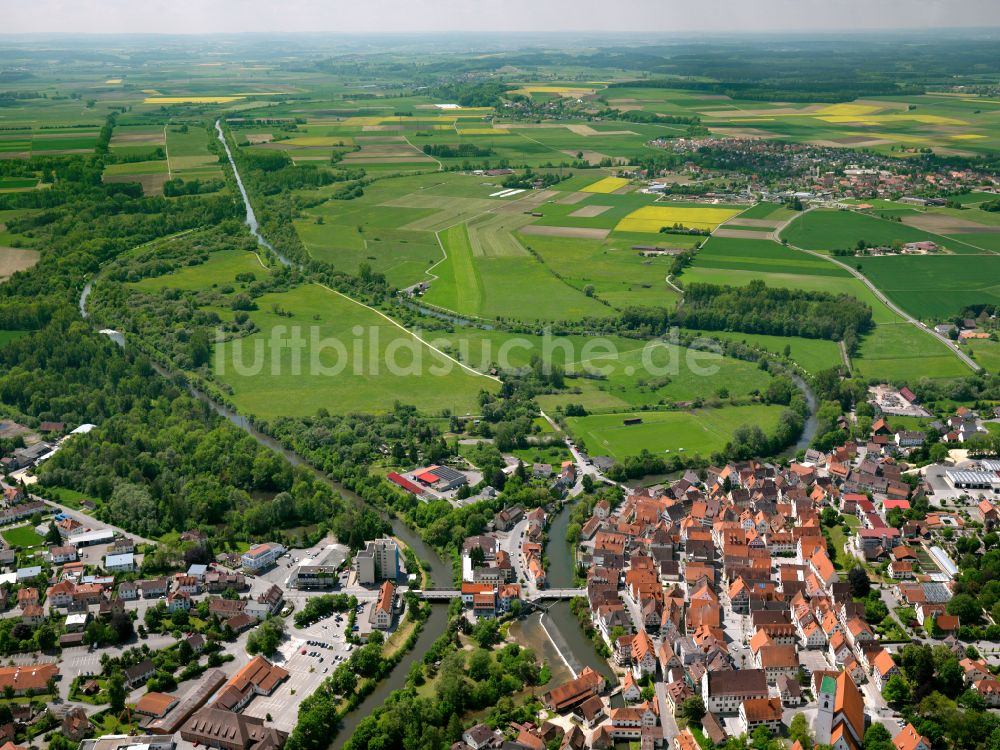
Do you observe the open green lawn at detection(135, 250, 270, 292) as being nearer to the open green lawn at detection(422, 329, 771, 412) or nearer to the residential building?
the open green lawn at detection(422, 329, 771, 412)

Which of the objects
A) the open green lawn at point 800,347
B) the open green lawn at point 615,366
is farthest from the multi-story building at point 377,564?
the open green lawn at point 800,347

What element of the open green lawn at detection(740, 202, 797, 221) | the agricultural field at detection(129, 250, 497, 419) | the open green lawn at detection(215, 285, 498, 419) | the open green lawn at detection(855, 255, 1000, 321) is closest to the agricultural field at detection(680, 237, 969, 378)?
the open green lawn at detection(855, 255, 1000, 321)

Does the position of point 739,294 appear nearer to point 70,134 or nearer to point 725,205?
point 725,205

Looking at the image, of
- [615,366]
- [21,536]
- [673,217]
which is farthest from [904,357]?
[21,536]

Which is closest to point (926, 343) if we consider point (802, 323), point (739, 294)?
point (802, 323)

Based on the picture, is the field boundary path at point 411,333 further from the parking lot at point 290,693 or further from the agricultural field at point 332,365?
the parking lot at point 290,693

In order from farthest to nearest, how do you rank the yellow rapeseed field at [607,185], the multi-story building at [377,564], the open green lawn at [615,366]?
1. the yellow rapeseed field at [607,185]
2. the open green lawn at [615,366]
3. the multi-story building at [377,564]
